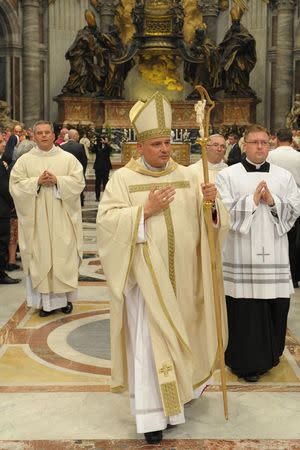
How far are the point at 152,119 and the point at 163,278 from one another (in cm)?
92

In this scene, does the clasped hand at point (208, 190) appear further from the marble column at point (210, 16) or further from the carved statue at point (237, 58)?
the marble column at point (210, 16)

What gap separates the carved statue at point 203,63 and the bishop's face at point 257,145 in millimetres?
18743

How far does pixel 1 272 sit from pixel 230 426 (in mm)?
4507

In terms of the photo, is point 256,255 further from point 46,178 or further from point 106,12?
point 106,12

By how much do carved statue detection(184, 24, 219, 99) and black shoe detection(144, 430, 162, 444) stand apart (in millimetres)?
20199

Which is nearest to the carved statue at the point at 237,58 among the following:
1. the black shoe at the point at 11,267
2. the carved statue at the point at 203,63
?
the carved statue at the point at 203,63

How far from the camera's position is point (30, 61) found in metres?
23.0

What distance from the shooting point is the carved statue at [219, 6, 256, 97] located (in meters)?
22.6

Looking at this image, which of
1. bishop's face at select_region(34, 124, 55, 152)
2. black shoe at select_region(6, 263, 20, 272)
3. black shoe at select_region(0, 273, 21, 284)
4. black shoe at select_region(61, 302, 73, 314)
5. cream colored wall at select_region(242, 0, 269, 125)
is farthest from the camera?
cream colored wall at select_region(242, 0, 269, 125)

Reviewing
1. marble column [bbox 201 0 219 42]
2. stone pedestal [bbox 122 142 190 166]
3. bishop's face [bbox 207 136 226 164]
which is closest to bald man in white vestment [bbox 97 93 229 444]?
bishop's face [bbox 207 136 226 164]

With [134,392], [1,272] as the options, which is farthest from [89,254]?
[134,392]

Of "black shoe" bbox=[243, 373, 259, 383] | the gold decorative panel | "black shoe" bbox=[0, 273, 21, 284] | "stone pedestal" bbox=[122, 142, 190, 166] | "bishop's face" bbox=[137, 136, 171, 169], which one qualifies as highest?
the gold decorative panel

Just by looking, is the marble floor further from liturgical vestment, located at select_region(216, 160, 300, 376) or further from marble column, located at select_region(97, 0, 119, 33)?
marble column, located at select_region(97, 0, 119, 33)

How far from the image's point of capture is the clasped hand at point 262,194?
459 cm
